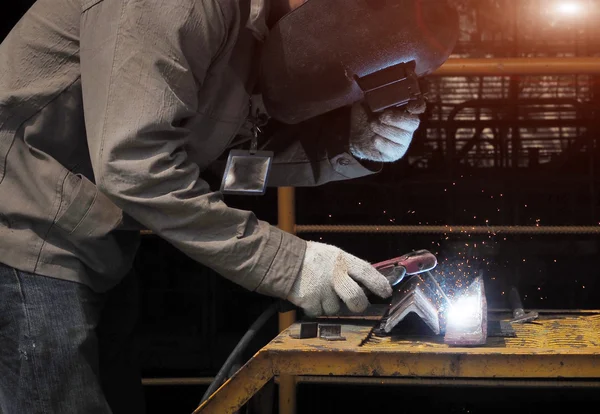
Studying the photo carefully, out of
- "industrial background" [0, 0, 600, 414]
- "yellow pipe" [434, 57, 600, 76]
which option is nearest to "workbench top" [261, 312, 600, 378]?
"yellow pipe" [434, 57, 600, 76]

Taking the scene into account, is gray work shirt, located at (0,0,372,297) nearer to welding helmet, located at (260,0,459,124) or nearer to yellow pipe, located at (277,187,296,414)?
welding helmet, located at (260,0,459,124)

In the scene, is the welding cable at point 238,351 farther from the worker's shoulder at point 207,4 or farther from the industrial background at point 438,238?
the industrial background at point 438,238

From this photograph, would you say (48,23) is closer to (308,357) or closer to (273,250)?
(273,250)

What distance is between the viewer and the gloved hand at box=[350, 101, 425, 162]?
1.70m

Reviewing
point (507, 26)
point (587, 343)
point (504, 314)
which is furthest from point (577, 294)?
point (587, 343)

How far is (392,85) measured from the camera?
154 cm

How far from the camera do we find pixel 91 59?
4.33 ft

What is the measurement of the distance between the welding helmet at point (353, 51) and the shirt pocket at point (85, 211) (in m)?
0.41

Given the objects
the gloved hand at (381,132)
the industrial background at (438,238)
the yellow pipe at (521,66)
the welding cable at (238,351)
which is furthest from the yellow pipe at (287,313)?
the industrial background at (438,238)

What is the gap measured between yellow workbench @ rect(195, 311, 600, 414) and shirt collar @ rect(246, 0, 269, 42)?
604mm

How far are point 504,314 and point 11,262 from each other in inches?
43.3

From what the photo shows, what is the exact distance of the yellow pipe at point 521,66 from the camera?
7.23ft

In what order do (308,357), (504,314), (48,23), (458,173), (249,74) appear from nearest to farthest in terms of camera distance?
(308,357), (48,23), (249,74), (504,314), (458,173)

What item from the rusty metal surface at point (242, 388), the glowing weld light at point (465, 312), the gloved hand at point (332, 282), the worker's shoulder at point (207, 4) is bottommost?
the rusty metal surface at point (242, 388)
